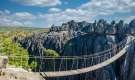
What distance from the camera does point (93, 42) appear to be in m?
89.4

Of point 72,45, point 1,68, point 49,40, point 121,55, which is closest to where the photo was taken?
point 1,68

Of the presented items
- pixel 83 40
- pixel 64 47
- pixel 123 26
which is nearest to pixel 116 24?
pixel 123 26

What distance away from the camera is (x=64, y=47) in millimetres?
107812

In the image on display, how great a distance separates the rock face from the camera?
2516 inches

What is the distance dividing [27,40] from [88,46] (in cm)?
4244

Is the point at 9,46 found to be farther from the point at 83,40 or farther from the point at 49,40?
the point at 49,40

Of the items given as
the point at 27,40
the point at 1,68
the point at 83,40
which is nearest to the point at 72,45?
the point at 83,40

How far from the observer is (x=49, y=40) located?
118 meters

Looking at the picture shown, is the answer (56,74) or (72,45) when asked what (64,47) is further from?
(56,74)

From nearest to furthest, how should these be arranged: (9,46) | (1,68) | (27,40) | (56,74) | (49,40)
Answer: (1,68), (56,74), (9,46), (49,40), (27,40)

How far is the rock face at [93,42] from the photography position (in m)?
63.9

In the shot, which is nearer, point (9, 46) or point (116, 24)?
point (9, 46)

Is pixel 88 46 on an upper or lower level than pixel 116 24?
lower

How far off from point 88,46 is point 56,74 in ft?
185
